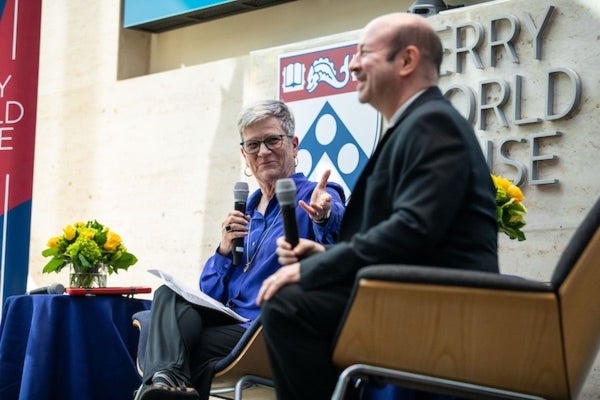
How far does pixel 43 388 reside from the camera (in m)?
4.84

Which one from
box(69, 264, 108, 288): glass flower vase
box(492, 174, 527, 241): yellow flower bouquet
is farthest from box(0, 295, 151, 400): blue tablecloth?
box(492, 174, 527, 241): yellow flower bouquet

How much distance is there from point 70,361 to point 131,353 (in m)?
0.30

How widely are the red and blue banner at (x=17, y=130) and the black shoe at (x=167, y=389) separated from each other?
2565mm

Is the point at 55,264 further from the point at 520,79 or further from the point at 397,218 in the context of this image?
the point at 397,218

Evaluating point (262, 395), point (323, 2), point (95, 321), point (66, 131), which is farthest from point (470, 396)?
point (66, 131)

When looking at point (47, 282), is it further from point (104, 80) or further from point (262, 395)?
point (262, 395)

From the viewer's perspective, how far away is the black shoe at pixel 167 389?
371 cm

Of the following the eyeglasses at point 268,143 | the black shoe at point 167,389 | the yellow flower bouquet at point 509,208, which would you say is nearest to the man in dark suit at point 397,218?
the black shoe at point 167,389

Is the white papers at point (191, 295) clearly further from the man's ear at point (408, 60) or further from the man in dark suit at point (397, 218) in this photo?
the man's ear at point (408, 60)

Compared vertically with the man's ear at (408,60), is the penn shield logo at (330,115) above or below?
above

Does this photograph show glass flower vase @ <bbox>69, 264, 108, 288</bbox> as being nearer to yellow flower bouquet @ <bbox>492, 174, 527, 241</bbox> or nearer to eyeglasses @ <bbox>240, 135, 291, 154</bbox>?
eyeglasses @ <bbox>240, 135, 291, 154</bbox>

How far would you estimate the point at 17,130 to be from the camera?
20.5ft

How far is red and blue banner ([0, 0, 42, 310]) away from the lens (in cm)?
616

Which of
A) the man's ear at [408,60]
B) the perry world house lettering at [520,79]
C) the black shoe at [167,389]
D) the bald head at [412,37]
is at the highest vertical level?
the perry world house lettering at [520,79]
